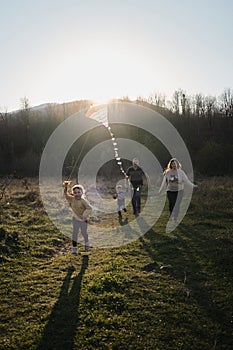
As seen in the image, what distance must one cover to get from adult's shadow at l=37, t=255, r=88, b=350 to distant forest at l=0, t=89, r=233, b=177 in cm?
3290

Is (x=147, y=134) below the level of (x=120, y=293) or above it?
above

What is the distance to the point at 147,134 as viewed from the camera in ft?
145

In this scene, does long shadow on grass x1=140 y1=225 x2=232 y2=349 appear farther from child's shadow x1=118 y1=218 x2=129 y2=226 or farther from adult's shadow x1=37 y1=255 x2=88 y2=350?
adult's shadow x1=37 y1=255 x2=88 y2=350

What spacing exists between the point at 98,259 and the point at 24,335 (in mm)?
3389

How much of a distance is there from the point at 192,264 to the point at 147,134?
38.3 m

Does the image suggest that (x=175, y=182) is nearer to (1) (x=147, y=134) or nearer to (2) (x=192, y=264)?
(2) (x=192, y=264)

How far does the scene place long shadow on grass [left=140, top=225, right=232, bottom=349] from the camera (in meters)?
4.71

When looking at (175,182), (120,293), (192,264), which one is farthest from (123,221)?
(120,293)

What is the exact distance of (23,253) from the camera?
8.21 m

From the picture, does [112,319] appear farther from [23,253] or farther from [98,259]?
[23,253]

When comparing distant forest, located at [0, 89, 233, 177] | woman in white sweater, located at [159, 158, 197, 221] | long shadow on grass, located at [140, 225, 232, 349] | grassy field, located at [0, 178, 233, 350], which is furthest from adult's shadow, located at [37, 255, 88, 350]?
distant forest, located at [0, 89, 233, 177]

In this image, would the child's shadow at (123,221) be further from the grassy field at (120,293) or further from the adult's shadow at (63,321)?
the adult's shadow at (63,321)

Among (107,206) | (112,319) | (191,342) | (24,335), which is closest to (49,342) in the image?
(24,335)

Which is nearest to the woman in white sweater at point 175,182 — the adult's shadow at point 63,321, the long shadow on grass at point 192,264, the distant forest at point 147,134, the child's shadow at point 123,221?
the long shadow on grass at point 192,264
